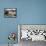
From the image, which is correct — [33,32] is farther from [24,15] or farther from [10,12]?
[10,12]

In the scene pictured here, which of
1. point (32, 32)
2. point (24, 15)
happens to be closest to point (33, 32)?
point (32, 32)

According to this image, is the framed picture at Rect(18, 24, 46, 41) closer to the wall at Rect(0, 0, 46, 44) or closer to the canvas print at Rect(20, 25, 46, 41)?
the canvas print at Rect(20, 25, 46, 41)

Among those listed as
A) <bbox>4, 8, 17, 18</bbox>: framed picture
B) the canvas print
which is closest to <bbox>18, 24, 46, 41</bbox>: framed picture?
the canvas print

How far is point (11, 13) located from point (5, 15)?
18 cm

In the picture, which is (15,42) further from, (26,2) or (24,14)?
(26,2)

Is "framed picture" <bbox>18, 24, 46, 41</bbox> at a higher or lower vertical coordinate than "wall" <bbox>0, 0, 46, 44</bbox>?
lower

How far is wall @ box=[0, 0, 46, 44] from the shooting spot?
3.53 metres

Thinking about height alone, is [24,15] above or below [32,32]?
above

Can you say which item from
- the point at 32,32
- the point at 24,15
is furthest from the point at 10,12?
the point at 32,32

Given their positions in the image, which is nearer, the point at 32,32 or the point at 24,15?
the point at 32,32

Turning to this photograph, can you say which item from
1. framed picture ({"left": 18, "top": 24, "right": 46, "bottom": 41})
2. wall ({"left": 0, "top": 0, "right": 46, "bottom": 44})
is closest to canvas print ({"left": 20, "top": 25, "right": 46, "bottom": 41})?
framed picture ({"left": 18, "top": 24, "right": 46, "bottom": 41})

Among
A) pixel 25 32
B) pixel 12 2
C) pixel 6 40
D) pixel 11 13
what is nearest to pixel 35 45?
pixel 25 32

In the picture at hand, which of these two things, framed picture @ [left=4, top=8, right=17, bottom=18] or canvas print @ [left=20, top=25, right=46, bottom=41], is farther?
framed picture @ [left=4, top=8, right=17, bottom=18]

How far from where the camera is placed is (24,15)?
3543mm
